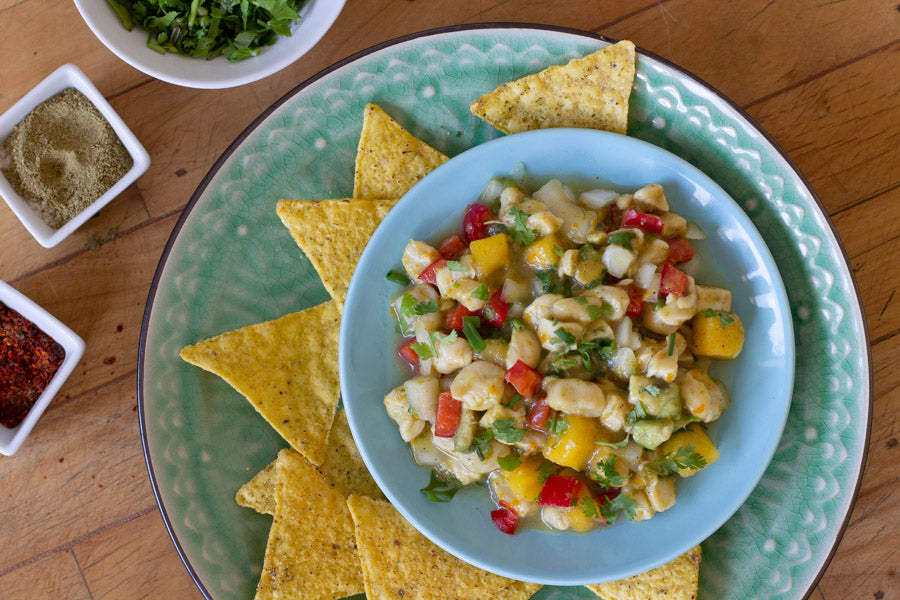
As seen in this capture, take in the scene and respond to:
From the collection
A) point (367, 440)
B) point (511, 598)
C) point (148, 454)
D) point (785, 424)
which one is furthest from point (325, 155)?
point (785, 424)

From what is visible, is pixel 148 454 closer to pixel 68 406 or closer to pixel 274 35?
pixel 68 406

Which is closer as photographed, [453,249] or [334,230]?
[453,249]

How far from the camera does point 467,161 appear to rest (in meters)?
2.43

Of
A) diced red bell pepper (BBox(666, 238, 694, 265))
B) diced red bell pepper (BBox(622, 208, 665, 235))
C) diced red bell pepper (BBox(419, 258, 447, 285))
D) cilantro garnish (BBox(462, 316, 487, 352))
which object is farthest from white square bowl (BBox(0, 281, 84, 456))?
diced red bell pepper (BBox(666, 238, 694, 265))

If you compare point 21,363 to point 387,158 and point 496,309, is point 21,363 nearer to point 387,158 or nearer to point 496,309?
point 387,158

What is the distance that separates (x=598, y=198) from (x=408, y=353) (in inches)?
33.4

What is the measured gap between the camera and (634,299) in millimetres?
2158

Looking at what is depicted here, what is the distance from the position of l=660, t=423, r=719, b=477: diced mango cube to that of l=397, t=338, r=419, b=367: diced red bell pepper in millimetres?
867

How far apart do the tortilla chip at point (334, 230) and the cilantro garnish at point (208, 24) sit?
1.86 ft

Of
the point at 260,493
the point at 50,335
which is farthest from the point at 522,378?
the point at 50,335

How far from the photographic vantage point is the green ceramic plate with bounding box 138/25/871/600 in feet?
8.17

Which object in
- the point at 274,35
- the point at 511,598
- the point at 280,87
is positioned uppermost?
the point at 274,35

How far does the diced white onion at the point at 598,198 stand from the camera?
238cm

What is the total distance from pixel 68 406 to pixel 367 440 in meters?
1.21
